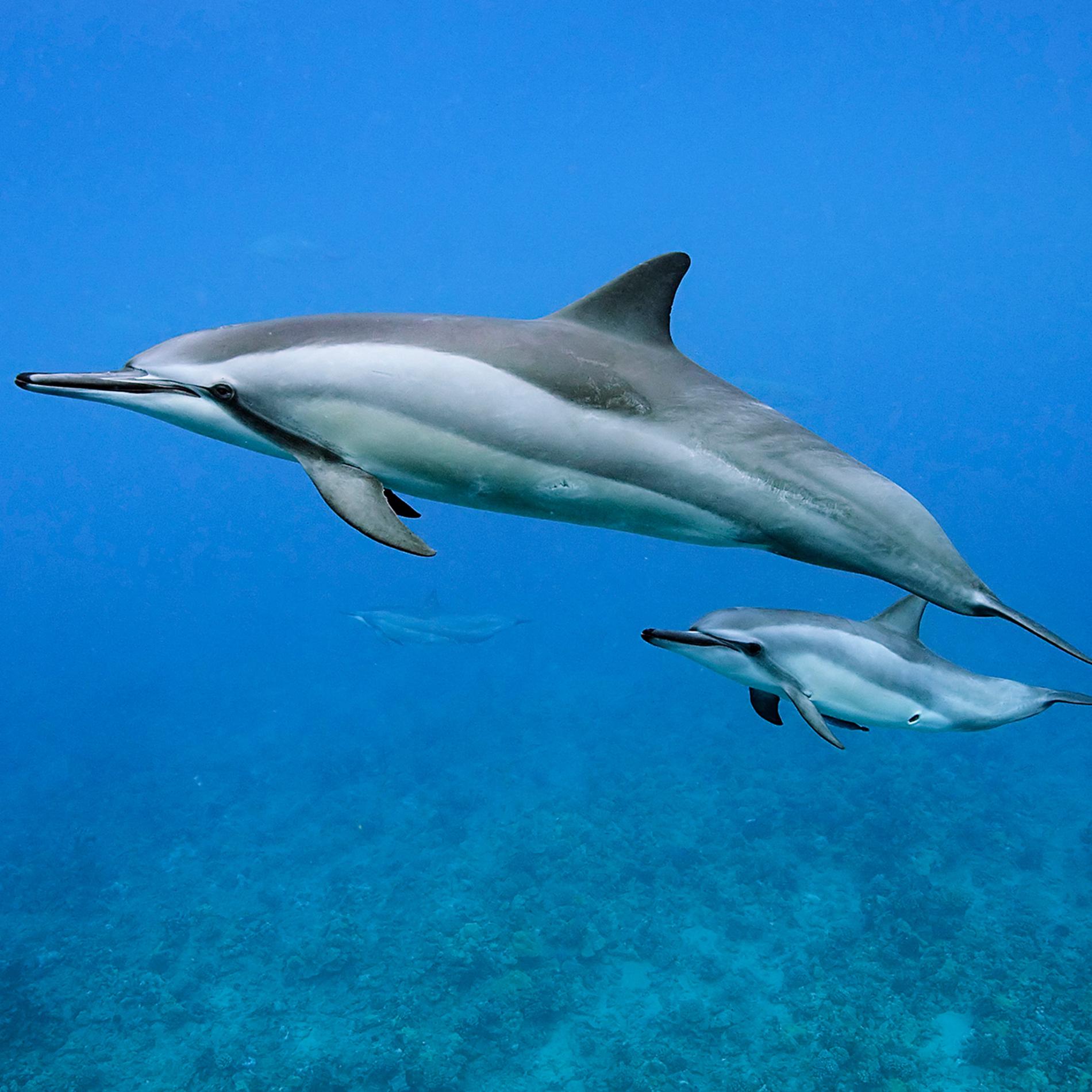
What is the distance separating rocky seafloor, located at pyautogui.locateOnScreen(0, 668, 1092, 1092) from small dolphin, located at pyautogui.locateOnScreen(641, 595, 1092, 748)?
560 centimetres

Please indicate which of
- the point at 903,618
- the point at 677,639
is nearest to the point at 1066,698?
the point at 903,618

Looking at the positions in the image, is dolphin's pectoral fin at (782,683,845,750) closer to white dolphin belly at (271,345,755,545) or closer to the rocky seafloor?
white dolphin belly at (271,345,755,545)

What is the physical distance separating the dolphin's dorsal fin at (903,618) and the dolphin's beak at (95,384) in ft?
10.1

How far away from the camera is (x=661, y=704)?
20.0 meters

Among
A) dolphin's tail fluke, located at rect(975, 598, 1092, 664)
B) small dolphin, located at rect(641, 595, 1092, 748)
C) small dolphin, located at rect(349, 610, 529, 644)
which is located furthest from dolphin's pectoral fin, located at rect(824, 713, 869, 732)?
small dolphin, located at rect(349, 610, 529, 644)

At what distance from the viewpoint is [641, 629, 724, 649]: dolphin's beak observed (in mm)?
2879

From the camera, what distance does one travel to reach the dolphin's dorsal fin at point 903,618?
3.71m

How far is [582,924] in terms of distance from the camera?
9.91 metres

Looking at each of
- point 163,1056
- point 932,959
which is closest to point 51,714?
point 163,1056

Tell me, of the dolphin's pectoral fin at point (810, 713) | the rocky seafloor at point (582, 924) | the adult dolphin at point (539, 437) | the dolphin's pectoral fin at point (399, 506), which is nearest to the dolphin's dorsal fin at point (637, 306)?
the adult dolphin at point (539, 437)

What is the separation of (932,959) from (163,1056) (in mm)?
8602

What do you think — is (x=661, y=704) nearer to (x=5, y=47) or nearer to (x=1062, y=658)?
(x=1062, y=658)

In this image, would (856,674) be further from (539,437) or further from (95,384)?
(95,384)

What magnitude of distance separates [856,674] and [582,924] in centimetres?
776
